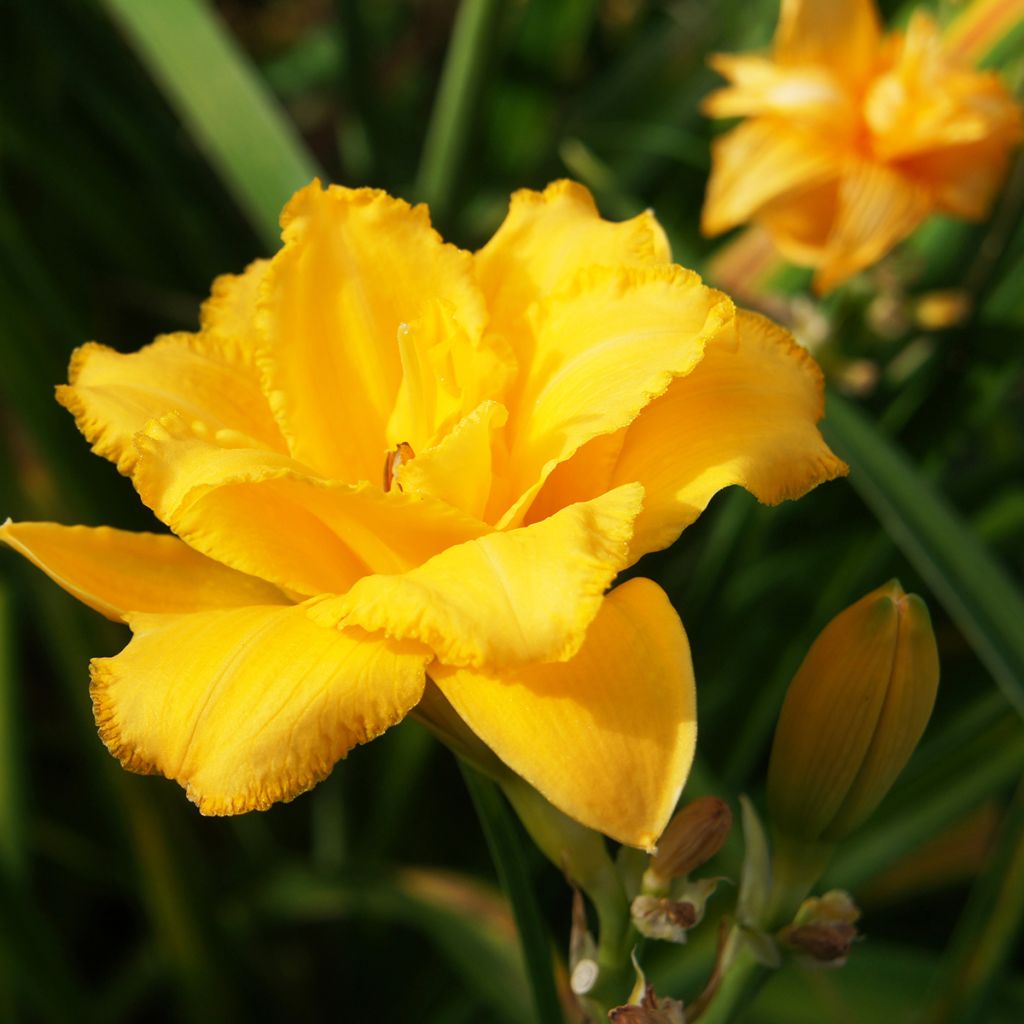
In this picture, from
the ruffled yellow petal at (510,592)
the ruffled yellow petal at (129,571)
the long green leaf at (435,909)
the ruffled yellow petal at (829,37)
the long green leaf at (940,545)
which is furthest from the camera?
the ruffled yellow petal at (829,37)

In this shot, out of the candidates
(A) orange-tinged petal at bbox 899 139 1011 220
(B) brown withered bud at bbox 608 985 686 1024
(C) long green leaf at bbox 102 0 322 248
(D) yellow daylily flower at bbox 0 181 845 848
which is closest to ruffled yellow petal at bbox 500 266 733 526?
(D) yellow daylily flower at bbox 0 181 845 848

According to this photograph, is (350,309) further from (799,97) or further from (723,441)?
(799,97)

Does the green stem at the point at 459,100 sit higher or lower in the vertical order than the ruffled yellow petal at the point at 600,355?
higher

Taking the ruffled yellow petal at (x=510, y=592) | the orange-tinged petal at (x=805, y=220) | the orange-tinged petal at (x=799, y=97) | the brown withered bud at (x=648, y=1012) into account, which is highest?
the orange-tinged petal at (x=799, y=97)

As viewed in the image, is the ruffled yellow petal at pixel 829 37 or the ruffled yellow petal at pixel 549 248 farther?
the ruffled yellow petal at pixel 829 37

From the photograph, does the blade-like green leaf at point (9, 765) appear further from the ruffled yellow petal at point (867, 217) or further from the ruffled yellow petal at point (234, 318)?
the ruffled yellow petal at point (867, 217)

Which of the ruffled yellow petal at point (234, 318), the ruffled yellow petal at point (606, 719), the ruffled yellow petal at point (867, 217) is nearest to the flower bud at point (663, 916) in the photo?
the ruffled yellow petal at point (606, 719)

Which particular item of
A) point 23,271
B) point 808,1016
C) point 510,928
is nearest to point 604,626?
point 510,928
